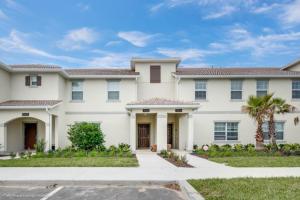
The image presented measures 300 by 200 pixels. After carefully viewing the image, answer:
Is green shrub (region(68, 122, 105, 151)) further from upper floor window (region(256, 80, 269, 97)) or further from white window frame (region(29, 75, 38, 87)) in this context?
upper floor window (region(256, 80, 269, 97))

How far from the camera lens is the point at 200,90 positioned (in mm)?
22156

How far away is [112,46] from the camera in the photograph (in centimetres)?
2891

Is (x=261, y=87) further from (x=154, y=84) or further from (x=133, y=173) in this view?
(x=133, y=173)

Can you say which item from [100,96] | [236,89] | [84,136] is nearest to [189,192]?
[84,136]

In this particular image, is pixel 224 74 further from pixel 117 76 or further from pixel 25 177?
pixel 25 177

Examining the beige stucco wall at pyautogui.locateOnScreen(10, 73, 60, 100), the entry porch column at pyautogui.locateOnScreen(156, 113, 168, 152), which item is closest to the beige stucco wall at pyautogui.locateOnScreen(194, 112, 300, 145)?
the entry porch column at pyautogui.locateOnScreen(156, 113, 168, 152)

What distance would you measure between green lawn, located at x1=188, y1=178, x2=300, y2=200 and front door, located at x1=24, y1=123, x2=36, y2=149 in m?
16.5

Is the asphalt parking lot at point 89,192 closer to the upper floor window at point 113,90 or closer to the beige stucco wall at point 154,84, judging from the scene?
the upper floor window at point 113,90

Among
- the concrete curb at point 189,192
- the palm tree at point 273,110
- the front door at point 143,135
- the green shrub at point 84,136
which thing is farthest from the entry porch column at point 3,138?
the palm tree at point 273,110

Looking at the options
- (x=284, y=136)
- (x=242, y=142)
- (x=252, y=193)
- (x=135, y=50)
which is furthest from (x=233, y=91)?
(x=252, y=193)

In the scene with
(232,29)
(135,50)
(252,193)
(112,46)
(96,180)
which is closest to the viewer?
(252,193)

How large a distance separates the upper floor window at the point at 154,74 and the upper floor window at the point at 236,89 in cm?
624

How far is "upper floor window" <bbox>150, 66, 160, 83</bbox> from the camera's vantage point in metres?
23.1

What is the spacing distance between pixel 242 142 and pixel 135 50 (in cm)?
1591
